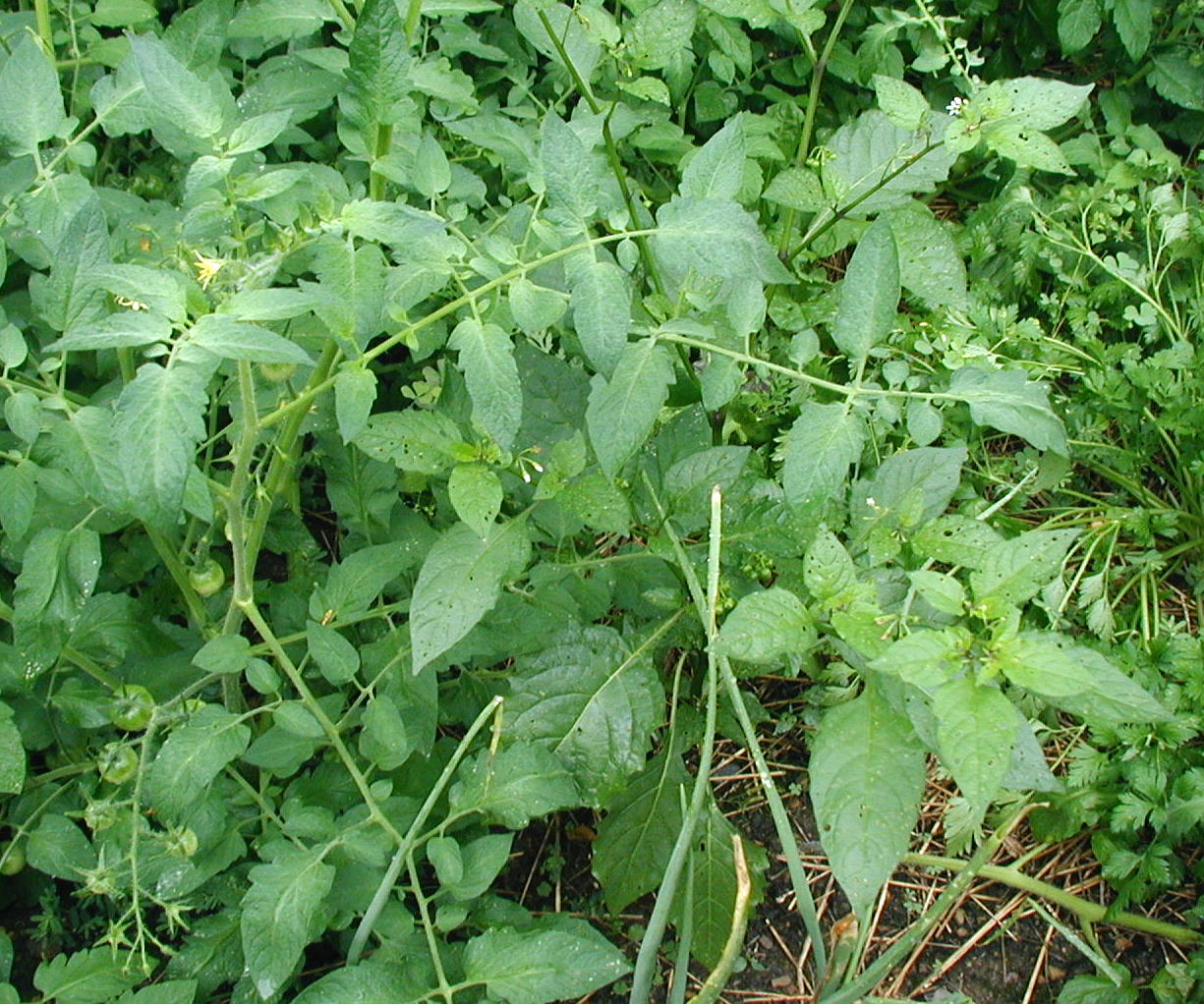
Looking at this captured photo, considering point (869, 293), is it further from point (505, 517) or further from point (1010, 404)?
point (505, 517)

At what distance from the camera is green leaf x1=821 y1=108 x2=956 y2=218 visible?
6.89ft

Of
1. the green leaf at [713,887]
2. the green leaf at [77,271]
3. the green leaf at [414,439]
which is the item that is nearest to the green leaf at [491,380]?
the green leaf at [414,439]

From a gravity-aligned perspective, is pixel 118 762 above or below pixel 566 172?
below

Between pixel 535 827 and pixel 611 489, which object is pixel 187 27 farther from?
pixel 535 827

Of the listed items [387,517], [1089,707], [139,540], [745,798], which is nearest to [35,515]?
[139,540]

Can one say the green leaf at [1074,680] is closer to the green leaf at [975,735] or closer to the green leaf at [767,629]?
the green leaf at [975,735]

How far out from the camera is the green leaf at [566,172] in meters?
1.36

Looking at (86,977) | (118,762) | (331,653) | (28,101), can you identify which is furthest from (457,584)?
(28,101)

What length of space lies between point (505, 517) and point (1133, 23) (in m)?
2.08

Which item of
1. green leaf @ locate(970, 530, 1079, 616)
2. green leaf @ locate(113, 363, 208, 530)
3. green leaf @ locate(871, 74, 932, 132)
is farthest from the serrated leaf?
green leaf @ locate(871, 74, 932, 132)

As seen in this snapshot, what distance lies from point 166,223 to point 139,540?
543mm

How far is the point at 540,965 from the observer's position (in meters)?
1.48

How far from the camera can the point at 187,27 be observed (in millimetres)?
1873

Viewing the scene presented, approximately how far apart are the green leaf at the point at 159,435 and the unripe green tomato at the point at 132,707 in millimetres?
578
